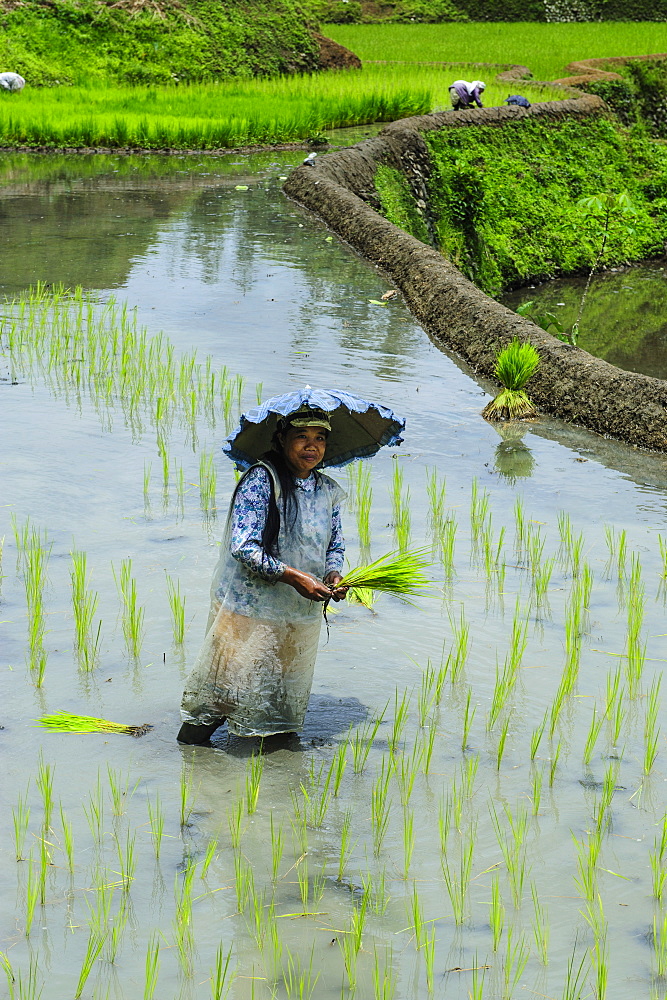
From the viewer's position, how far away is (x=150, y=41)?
68.4 feet

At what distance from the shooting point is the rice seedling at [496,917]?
2.43 m

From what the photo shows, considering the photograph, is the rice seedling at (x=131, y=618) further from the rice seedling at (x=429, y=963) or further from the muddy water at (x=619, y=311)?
the muddy water at (x=619, y=311)

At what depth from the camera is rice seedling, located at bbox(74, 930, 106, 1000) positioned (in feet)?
7.24

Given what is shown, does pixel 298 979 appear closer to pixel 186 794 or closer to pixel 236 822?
pixel 236 822

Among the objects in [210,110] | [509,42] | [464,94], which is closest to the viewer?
[464,94]

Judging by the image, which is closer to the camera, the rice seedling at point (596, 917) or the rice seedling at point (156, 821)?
the rice seedling at point (596, 917)

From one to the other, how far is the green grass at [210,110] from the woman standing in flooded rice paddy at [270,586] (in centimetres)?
1294

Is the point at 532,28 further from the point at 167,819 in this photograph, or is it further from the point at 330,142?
the point at 167,819

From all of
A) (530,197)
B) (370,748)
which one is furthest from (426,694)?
(530,197)

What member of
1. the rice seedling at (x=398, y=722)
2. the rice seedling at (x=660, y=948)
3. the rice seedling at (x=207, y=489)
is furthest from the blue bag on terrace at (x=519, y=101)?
the rice seedling at (x=660, y=948)

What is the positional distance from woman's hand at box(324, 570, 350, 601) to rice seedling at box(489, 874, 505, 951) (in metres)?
0.81

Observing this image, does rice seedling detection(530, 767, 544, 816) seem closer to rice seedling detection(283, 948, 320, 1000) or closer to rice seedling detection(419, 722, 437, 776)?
rice seedling detection(419, 722, 437, 776)

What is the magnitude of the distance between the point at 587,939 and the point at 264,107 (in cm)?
1649

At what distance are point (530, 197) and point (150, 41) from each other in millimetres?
9726
